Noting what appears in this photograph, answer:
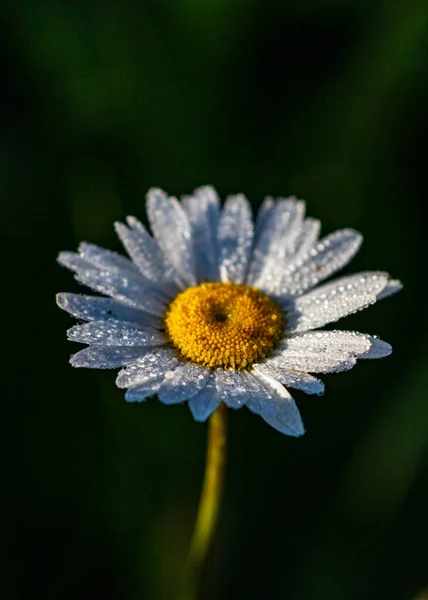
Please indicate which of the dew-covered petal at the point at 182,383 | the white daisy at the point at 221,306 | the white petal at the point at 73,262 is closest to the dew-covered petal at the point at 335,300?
the white daisy at the point at 221,306

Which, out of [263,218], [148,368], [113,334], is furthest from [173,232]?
[148,368]

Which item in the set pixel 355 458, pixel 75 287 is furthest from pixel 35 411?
pixel 355 458

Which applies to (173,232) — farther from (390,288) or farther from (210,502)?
(210,502)

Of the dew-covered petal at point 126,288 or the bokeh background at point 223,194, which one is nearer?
the dew-covered petal at point 126,288

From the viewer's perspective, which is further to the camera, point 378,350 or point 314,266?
point 314,266

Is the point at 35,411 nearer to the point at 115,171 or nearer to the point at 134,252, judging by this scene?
the point at 134,252

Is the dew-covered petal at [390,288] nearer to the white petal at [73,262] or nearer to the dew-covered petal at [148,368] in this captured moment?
the dew-covered petal at [148,368]
